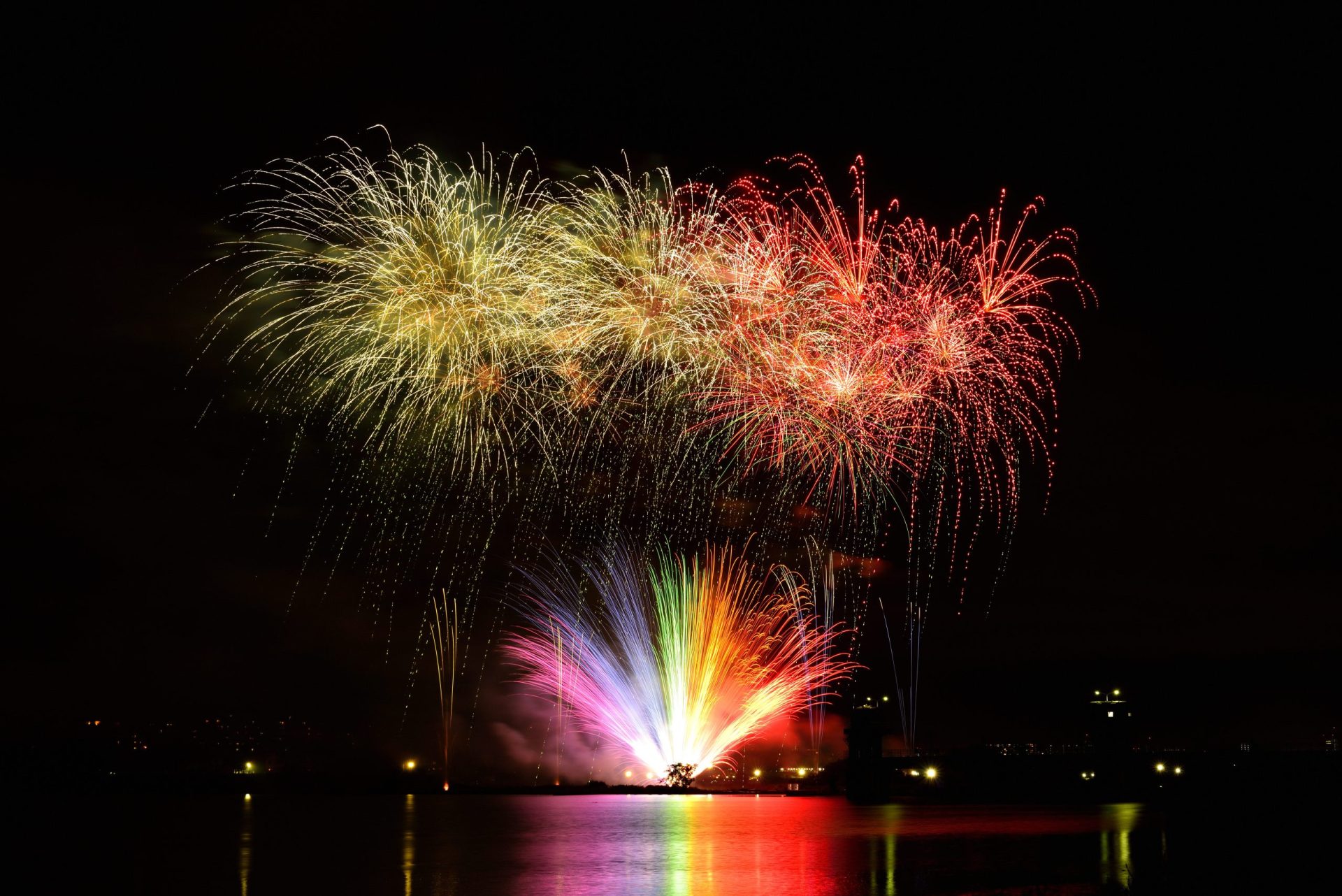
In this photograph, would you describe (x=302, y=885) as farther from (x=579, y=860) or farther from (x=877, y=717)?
(x=877, y=717)

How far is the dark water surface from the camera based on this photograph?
2534 cm

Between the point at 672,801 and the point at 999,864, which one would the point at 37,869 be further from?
the point at 672,801

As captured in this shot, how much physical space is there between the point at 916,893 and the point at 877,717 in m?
59.9

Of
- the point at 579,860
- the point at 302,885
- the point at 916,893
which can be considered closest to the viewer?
the point at 916,893

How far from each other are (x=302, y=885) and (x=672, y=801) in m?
70.7

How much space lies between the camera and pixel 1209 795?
7925 cm

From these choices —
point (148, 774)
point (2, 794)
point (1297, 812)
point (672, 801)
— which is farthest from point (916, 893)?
point (148, 774)

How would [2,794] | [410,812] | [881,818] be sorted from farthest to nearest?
[2,794], [410,812], [881,818]

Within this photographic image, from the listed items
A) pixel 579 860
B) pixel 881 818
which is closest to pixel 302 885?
pixel 579 860

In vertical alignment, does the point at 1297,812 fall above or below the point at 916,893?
below

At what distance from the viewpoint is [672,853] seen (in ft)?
118

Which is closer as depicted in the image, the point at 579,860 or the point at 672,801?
the point at 579,860

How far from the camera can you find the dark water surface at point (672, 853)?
83.1ft

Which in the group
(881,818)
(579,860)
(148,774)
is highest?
(579,860)
